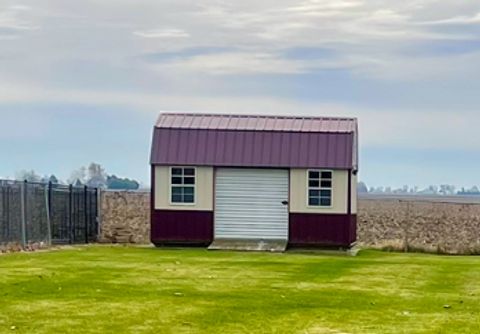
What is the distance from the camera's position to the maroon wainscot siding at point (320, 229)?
26.0 metres

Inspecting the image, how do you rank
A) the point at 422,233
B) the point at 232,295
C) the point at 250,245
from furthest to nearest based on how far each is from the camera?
the point at 422,233 → the point at 250,245 → the point at 232,295

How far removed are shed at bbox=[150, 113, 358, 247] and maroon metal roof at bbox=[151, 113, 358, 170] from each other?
0.09 ft

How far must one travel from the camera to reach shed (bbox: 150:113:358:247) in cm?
2623

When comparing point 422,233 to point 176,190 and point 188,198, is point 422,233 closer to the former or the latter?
point 188,198

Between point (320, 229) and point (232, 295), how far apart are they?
12.7 meters

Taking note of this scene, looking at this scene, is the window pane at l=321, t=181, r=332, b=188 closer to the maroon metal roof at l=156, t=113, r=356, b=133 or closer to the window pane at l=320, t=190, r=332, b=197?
the window pane at l=320, t=190, r=332, b=197

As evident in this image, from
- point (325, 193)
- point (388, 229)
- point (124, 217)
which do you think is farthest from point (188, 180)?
point (388, 229)

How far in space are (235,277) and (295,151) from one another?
404 inches

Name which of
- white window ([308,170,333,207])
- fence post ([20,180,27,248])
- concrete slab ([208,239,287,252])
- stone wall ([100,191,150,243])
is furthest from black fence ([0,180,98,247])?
white window ([308,170,333,207])

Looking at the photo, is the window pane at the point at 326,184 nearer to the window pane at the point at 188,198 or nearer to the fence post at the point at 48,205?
the window pane at the point at 188,198

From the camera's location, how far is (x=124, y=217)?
40.1 m

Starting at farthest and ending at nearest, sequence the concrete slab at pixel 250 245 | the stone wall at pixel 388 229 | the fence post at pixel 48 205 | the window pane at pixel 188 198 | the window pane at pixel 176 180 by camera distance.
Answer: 1. the stone wall at pixel 388 229
2. the fence post at pixel 48 205
3. the window pane at pixel 176 180
4. the window pane at pixel 188 198
5. the concrete slab at pixel 250 245

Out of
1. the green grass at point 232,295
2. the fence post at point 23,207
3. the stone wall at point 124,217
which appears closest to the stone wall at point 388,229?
the stone wall at point 124,217

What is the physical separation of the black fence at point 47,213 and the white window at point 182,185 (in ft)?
11.3
